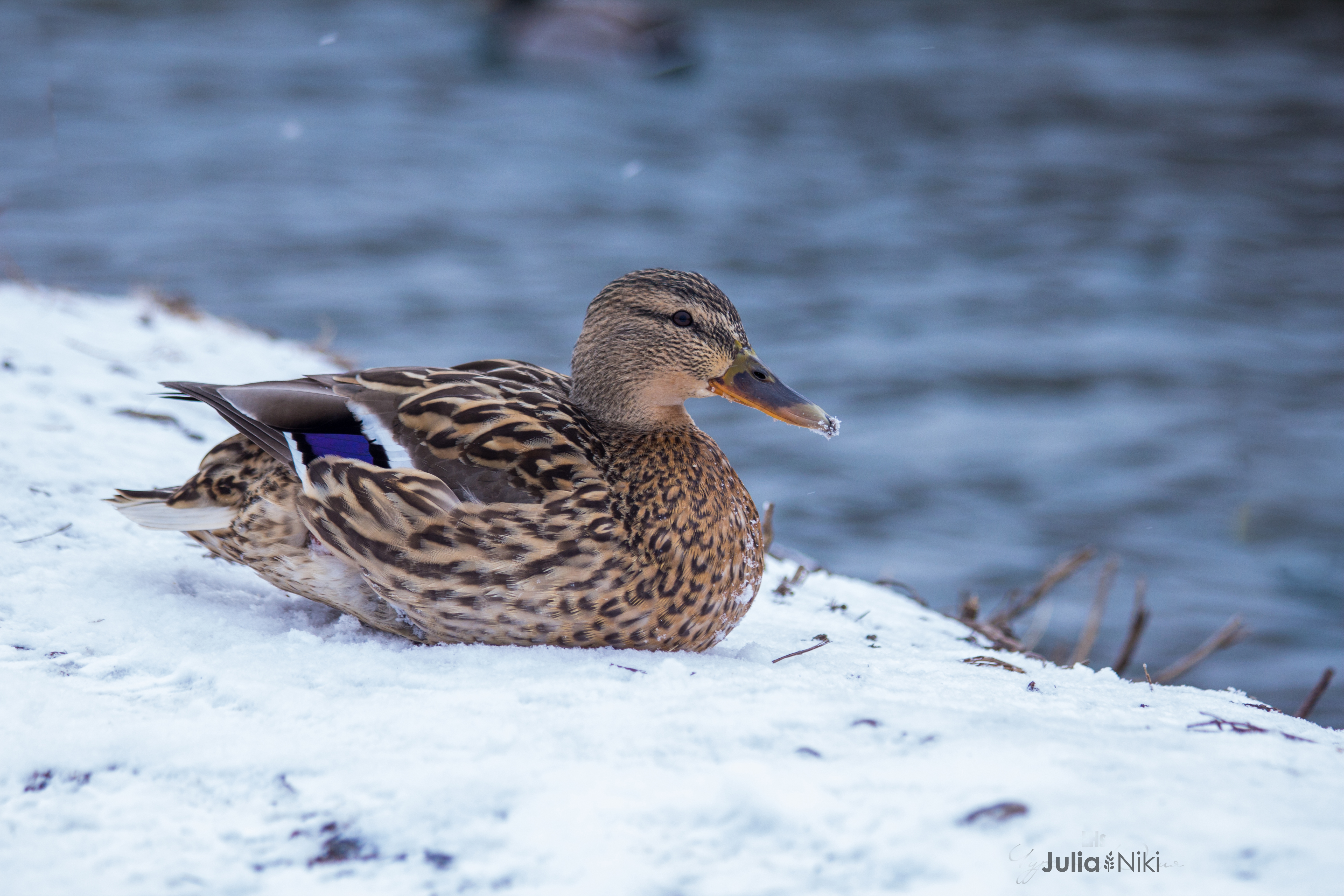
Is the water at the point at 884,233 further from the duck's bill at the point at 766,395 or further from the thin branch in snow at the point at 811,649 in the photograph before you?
the duck's bill at the point at 766,395

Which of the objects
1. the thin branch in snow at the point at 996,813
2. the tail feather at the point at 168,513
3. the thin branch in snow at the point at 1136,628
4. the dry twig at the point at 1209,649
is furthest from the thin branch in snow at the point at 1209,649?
the tail feather at the point at 168,513

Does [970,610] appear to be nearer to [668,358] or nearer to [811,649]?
[811,649]

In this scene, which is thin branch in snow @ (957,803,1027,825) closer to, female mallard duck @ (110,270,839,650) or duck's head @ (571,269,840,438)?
female mallard duck @ (110,270,839,650)

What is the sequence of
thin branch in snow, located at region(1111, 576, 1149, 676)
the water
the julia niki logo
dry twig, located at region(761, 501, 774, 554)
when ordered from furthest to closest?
1. the water
2. thin branch in snow, located at region(1111, 576, 1149, 676)
3. dry twig, located at region(761, 501, 774, 554)
4. the julia niki logo

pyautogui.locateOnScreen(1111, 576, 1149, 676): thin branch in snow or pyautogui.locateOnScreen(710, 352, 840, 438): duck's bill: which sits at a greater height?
pyautogui.locateOnScreen(710, 352, 840, 438): duck's bill

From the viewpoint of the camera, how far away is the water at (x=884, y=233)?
7.62 metres

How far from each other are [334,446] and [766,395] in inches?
41.7

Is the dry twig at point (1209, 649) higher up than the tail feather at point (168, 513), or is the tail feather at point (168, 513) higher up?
the tail feather at point (168, 513)

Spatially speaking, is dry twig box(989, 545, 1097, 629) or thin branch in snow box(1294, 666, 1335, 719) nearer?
thin branch in snow box(1294, 666, 1335, 719)

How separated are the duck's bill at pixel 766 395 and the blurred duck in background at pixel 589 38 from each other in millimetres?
16089

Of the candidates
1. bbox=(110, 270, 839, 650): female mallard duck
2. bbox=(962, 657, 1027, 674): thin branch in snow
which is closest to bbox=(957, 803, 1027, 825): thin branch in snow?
bbox=(110, 270, 839, 650): female mallard duck

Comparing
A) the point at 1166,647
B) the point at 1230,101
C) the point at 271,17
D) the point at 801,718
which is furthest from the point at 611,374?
the point at 271,17

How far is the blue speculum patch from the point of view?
305cm

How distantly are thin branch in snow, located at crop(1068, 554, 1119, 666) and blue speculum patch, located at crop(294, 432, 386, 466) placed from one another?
2.72 m
